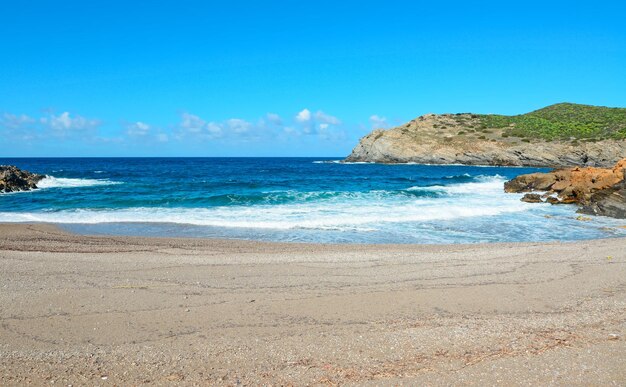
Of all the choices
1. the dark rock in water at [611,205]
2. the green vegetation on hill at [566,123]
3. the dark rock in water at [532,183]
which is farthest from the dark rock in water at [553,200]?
the green vegetation on hill at [566,123]

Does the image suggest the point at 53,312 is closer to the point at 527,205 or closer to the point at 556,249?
the point at 556,249

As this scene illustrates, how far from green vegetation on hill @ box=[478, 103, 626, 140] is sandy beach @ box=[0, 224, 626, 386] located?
7616 cm

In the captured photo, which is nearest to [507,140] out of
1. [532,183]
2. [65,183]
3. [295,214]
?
[532,183]

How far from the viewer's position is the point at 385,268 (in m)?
8.96

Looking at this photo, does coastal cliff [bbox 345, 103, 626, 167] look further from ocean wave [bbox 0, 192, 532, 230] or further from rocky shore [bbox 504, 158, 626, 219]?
ocean wave [bbox 0, 192, 532, 230]

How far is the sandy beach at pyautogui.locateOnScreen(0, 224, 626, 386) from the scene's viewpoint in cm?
445

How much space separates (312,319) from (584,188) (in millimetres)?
23991

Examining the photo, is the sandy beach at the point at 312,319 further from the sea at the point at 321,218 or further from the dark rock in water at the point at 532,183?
the dark rock in water at the point at 532,183

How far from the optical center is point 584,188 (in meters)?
24.6

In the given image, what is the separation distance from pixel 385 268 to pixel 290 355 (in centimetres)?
448

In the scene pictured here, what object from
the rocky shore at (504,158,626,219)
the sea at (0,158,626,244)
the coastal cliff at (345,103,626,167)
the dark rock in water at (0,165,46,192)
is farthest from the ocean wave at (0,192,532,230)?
the coastal cliff at (345,103,626,167)

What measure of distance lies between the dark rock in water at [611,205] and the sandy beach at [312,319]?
423 inches

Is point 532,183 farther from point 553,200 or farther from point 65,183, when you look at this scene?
point 65,183

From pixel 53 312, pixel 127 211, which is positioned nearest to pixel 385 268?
pixel 53 312
